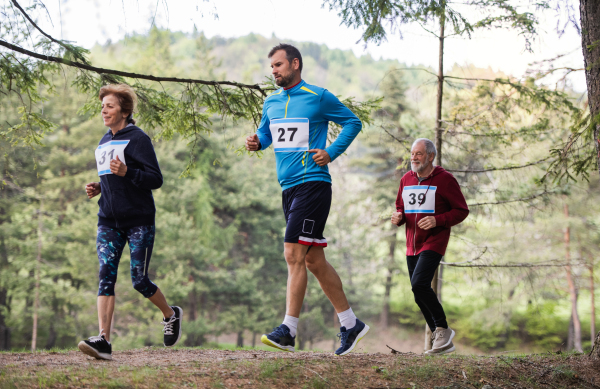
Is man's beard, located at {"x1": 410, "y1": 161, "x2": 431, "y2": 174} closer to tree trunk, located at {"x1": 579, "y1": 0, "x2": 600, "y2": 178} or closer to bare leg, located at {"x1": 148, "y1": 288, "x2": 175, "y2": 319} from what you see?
tree trunk, located at {"x1": 579, "y1": 0, "x2": 600, "y2": 178}

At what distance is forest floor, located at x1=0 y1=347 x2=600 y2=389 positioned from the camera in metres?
3.26

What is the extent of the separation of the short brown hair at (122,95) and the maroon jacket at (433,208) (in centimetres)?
271

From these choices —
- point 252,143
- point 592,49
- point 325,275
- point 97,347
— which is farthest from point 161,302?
point 592,49

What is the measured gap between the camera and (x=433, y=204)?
4625 millimetres

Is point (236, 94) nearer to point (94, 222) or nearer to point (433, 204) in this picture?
point (433, 204)

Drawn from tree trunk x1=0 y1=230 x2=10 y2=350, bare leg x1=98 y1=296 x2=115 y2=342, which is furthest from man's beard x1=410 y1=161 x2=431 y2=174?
tree trunk x1=0 y1=230 x2=10 y2=350

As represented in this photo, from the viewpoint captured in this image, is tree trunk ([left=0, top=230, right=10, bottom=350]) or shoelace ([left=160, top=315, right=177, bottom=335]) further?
tree trunk ([left=0, top=230, right=10, bottom=350])

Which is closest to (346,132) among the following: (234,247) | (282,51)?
(282,51)

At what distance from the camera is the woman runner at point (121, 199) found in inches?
163

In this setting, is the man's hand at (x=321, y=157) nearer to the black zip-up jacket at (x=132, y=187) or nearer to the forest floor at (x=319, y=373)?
the black zip-up jacket at (x=132, y=187)

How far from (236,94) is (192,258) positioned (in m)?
18.8

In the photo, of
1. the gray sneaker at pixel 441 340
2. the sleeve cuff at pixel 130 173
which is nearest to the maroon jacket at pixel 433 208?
the gray sneaker at pixel 441 340

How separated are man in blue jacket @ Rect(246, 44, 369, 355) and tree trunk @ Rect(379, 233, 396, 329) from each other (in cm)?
2458

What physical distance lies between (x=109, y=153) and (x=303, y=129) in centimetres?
171
